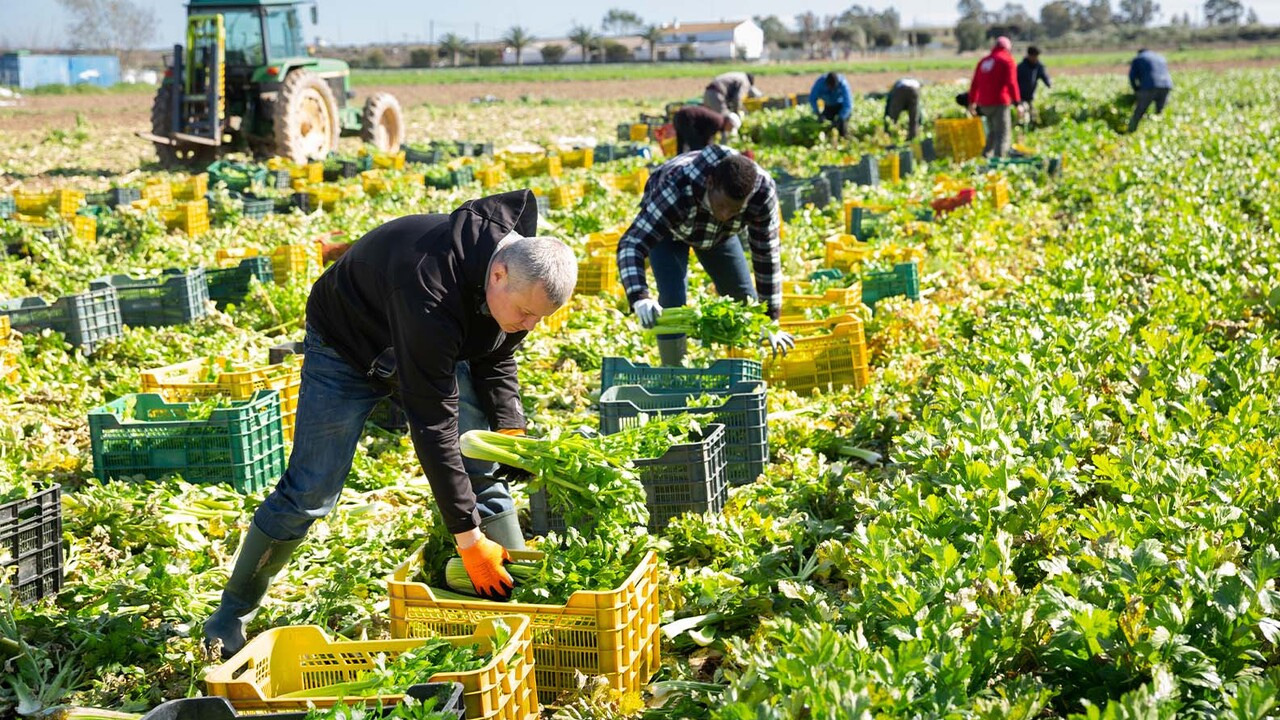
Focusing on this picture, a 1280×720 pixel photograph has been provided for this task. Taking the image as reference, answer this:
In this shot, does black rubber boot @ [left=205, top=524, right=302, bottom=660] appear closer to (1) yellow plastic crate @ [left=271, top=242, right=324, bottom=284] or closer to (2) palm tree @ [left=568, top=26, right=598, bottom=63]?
(1) yellow plastic crate @ [left=271, top=242, right=324, bottom=284]

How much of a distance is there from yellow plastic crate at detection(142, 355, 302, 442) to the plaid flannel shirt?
66.7 inches

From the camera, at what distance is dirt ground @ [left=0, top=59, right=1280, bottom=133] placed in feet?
109

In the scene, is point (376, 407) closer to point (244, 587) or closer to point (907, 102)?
point (244, 587)

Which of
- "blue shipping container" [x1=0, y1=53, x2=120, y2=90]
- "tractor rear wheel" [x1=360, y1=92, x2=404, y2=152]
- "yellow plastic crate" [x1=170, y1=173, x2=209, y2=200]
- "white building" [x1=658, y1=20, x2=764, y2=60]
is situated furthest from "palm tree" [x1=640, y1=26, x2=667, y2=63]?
"yellow plastic crate" [x1=170, y1=173, x2=209, y2=200]

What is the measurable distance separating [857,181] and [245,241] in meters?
7.35

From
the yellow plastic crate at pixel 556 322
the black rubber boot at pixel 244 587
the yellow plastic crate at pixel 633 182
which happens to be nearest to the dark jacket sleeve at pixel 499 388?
the black rubber boot at pixel 244 587

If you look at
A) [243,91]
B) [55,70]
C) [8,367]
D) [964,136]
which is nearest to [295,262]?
[8,367]

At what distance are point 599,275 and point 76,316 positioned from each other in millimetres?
3557

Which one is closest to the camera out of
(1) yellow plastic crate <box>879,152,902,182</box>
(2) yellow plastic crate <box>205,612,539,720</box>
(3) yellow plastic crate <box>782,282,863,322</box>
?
(2) yellow plastic crate <box>205,612,539,720</box>

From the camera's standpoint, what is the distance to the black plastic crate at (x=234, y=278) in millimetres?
9383

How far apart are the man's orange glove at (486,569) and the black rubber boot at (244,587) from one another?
79cm

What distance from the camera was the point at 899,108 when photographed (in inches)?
827

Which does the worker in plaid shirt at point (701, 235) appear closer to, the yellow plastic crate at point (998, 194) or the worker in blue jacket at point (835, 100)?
the yellow plastic crate at point (998, 194)

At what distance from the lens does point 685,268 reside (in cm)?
664
